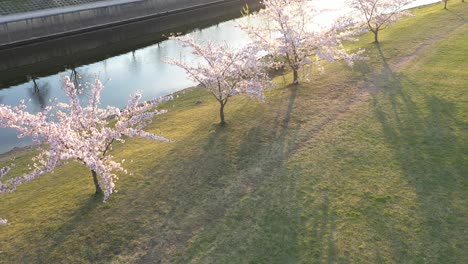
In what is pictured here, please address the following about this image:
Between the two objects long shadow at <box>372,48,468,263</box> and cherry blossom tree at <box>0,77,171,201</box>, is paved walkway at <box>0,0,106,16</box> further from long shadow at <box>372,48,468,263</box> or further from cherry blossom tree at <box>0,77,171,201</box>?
long shadow at <box>372,48,468,263</box>

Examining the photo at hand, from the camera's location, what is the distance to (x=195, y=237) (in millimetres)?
10195

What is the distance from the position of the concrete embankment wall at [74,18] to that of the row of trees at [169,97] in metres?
22.7

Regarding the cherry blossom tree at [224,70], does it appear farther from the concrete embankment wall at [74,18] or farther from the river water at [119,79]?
the concrete embankment wall at [74,18]

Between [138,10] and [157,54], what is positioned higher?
[138,10]

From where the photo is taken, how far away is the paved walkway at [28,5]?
3888 cm

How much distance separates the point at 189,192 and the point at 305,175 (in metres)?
3.69

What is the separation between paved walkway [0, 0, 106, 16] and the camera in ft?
128

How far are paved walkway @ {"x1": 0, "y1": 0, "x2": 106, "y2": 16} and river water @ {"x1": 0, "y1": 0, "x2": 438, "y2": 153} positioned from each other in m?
10.7

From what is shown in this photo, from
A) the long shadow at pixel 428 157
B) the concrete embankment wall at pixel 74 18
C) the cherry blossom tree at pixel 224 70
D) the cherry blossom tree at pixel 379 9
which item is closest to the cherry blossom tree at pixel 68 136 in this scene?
the cherry blossom tree at pixel 224 70

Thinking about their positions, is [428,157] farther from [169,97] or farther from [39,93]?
[39,93]

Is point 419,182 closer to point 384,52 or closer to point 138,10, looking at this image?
point 384,52

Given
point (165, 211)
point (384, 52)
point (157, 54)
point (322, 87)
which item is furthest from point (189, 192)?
point (157, 54)

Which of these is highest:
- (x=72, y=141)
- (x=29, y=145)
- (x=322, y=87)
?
(x=72, y=141)

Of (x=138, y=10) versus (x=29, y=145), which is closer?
(x=29, y=145)
